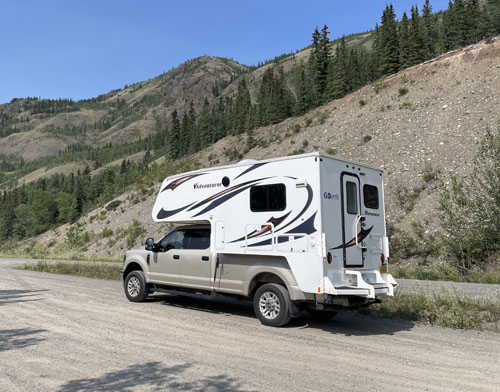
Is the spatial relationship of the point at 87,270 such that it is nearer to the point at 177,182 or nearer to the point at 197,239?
the point at 177,182

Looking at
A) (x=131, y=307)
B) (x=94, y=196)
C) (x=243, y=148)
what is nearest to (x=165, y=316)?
(x=131, y=307)

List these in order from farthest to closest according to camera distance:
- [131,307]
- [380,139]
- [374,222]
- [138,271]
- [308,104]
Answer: [308,104], [380,139], [138,271], [131,307], [374,222]

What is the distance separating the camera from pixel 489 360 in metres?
6.40

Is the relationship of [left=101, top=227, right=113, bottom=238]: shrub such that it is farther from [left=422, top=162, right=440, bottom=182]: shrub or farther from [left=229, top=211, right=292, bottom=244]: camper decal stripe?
[left=229, top=211, right=292, bottom=244]: camper decal stripe

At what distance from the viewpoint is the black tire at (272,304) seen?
27.8ft

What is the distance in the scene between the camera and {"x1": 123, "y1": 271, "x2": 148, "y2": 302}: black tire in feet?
37.5

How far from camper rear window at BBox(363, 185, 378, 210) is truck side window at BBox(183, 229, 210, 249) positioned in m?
3.90

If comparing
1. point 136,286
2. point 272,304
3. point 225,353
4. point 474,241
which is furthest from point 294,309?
point 474,241

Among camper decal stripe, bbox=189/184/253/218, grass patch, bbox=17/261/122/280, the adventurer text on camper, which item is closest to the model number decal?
camper decal stripe, bbox=189/184/253/218

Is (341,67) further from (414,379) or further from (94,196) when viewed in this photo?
(94,196)

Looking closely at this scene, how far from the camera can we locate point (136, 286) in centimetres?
1169

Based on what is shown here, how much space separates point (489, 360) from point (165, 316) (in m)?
6.58

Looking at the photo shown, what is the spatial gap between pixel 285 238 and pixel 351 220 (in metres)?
1.49

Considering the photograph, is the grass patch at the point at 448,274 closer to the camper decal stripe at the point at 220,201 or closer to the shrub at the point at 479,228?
the shrub at the point at 479,228
